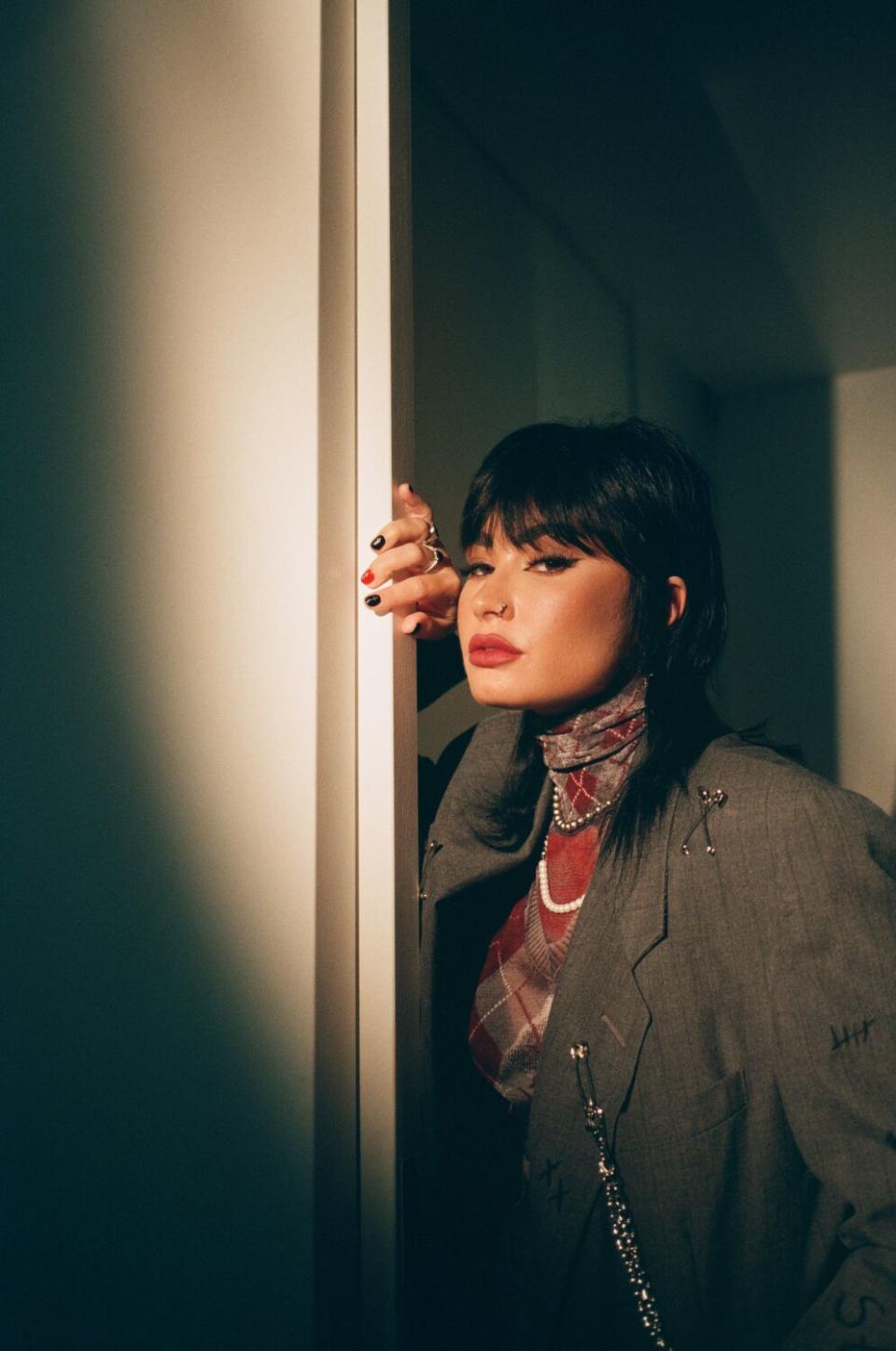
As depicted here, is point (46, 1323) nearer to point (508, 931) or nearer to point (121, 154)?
point (508, 931)

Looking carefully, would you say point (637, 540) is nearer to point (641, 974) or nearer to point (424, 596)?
point (424, 596)

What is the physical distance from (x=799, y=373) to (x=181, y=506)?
7.95 feet

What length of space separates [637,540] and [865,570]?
7.02 ft

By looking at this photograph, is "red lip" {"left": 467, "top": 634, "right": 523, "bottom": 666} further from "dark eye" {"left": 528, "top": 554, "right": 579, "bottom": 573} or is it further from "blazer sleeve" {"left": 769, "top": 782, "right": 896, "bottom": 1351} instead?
"blazer sleeve" {"left": 769, "top": 782, "right": 896, "bottom": 1351}

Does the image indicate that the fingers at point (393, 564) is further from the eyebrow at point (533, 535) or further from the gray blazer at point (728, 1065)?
the gray blazer at point (728, 1065)

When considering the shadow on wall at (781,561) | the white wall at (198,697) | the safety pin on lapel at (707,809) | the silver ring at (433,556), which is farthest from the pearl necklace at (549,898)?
the shadow on wall at (781,561)

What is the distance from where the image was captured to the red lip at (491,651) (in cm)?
80

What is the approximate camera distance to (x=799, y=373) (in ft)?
8.95

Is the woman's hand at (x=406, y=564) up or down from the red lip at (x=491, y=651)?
up

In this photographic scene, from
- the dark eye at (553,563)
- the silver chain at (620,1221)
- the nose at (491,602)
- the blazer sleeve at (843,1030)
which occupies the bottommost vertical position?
the silver chain at (620,1221)

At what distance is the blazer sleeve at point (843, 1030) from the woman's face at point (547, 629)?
0.65 ft

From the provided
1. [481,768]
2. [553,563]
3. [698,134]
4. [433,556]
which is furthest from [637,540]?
[698,134]

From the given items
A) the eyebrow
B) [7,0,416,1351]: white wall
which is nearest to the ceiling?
[7,0,416,1351]: white wall

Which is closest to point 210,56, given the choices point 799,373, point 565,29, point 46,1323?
point 565,29
